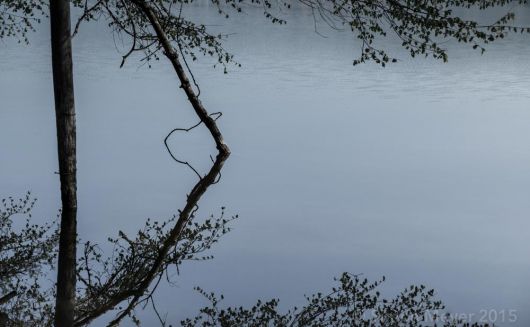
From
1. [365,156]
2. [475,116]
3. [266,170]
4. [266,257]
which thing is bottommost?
[266,257]

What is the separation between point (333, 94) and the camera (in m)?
20.7

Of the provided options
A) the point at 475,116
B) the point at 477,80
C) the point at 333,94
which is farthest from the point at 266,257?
the point at 477,80

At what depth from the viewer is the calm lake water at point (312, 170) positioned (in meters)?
9.12

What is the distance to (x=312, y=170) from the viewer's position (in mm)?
13477

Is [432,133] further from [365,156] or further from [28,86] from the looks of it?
[28,86]

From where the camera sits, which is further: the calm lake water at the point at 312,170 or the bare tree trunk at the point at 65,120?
the calm lake water at the point at 312,170

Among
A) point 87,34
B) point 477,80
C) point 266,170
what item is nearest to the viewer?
point 266,170

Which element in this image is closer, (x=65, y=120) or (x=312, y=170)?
(x=65, y=120)

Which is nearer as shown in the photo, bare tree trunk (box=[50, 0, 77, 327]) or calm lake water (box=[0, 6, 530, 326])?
bare tree trunk (box=[50, 0, 77, 327])

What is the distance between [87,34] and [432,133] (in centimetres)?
2068

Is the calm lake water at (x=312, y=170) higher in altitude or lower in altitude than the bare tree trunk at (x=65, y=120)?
higher

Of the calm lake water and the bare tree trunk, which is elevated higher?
the calm lake water

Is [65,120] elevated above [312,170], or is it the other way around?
[312,170]

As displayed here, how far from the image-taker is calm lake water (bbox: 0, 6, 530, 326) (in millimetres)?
9117
